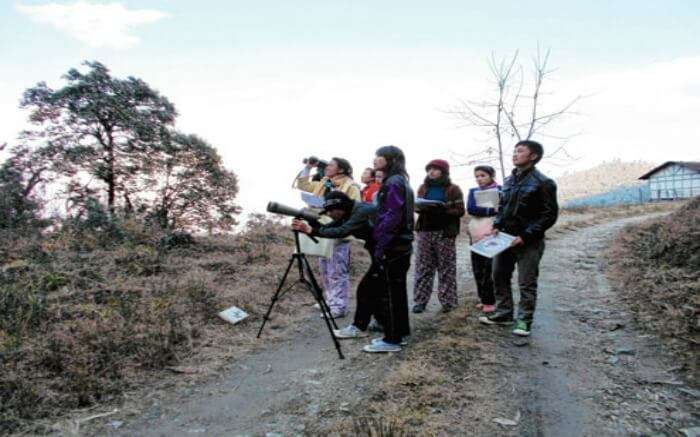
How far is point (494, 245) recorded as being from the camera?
4422 millimetres

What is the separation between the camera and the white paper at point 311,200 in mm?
5477

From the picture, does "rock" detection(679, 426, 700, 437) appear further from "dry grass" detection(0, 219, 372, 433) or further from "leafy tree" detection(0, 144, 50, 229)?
"leafy tree" detection(0, 144, 50, 229)

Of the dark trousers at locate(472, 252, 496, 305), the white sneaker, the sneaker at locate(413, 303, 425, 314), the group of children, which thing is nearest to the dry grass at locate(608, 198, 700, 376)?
the group of children

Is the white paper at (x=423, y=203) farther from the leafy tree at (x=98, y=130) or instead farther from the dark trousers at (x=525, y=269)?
the leafy tree at (x=98, y=130)

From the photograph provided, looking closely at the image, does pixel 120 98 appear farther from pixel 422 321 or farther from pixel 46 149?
pixel 422 321

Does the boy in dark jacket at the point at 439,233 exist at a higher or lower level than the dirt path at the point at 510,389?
higher

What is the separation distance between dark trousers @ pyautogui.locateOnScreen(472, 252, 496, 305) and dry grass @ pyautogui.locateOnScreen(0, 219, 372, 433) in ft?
8.00

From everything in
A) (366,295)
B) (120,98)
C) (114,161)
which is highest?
(120,98)

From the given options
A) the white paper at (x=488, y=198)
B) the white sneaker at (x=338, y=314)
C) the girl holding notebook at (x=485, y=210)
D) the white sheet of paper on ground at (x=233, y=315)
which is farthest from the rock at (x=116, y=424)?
the white paper at (x=488, y=198)

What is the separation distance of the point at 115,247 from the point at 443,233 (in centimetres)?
570

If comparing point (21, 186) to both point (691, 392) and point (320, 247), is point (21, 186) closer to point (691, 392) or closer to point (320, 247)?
point (320, 247)

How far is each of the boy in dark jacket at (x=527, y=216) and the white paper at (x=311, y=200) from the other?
2.19 meters

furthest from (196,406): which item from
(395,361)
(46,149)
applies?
(46,149)

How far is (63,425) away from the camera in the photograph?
3.10 m
